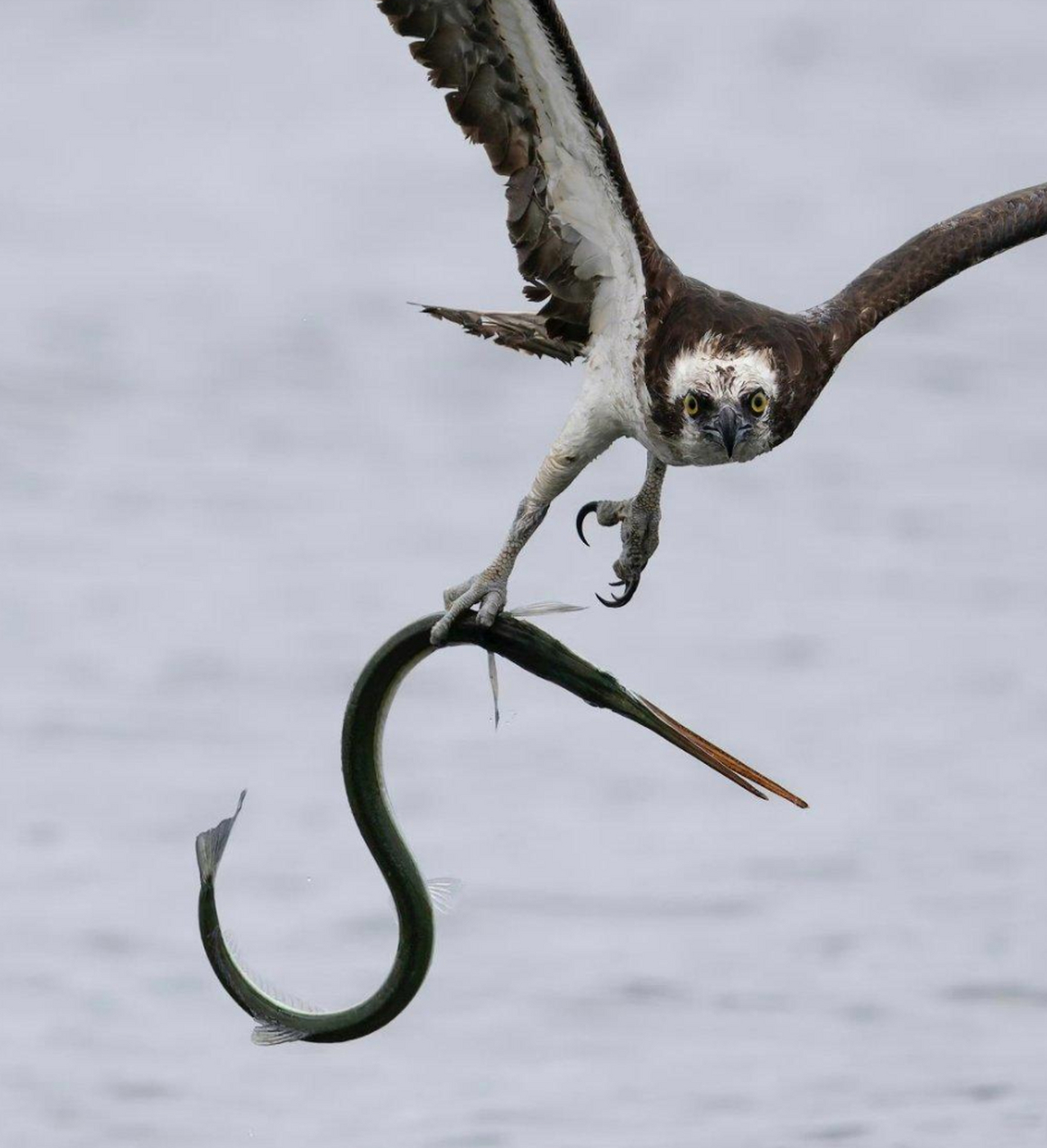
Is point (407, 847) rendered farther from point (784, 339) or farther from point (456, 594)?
point (784, 339)

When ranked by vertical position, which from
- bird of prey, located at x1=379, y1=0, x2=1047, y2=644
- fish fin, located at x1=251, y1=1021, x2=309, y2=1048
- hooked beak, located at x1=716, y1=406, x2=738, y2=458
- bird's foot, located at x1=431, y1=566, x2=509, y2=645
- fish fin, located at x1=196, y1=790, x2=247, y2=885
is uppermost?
bird of prey, located at x1=379, y1=0, x2=1047, y2=644

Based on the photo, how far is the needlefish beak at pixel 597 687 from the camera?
1046 cm

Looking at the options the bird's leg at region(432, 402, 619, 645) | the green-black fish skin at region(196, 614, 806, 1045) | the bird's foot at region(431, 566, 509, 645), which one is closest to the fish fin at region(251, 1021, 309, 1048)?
the green-black fish skin at region(196, 614, 806, 1045)

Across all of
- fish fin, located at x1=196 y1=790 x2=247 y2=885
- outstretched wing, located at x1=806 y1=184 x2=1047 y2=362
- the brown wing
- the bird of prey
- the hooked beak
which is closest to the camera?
fish fin, located at x1=196 y1=790 x2=247 y2=885

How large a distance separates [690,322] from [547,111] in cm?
99

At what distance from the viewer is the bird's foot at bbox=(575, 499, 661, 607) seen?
13.2 m

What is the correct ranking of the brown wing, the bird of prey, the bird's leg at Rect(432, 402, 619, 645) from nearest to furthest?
the bird of prey → the bird's leg at Rect(432, 402, 619, 645) → the brown wing

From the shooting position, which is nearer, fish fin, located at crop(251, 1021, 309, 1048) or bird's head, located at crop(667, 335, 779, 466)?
fish fin, located at crop(251, 1021, 309, 1048)

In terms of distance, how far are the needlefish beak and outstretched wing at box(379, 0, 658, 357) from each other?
60.6 inches

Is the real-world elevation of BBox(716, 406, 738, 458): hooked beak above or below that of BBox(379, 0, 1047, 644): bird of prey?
below

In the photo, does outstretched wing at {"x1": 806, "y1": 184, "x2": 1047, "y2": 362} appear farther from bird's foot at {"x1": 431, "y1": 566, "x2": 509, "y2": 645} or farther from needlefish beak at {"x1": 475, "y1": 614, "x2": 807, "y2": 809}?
needlefish beak at {"x1": 475, "y1": 614, "x2": 807, "y2": 809}

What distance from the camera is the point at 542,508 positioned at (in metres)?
12.5

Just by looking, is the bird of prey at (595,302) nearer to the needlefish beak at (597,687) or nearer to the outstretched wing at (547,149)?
the outstretched wing at (547,149)

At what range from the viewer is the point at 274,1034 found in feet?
37.9
